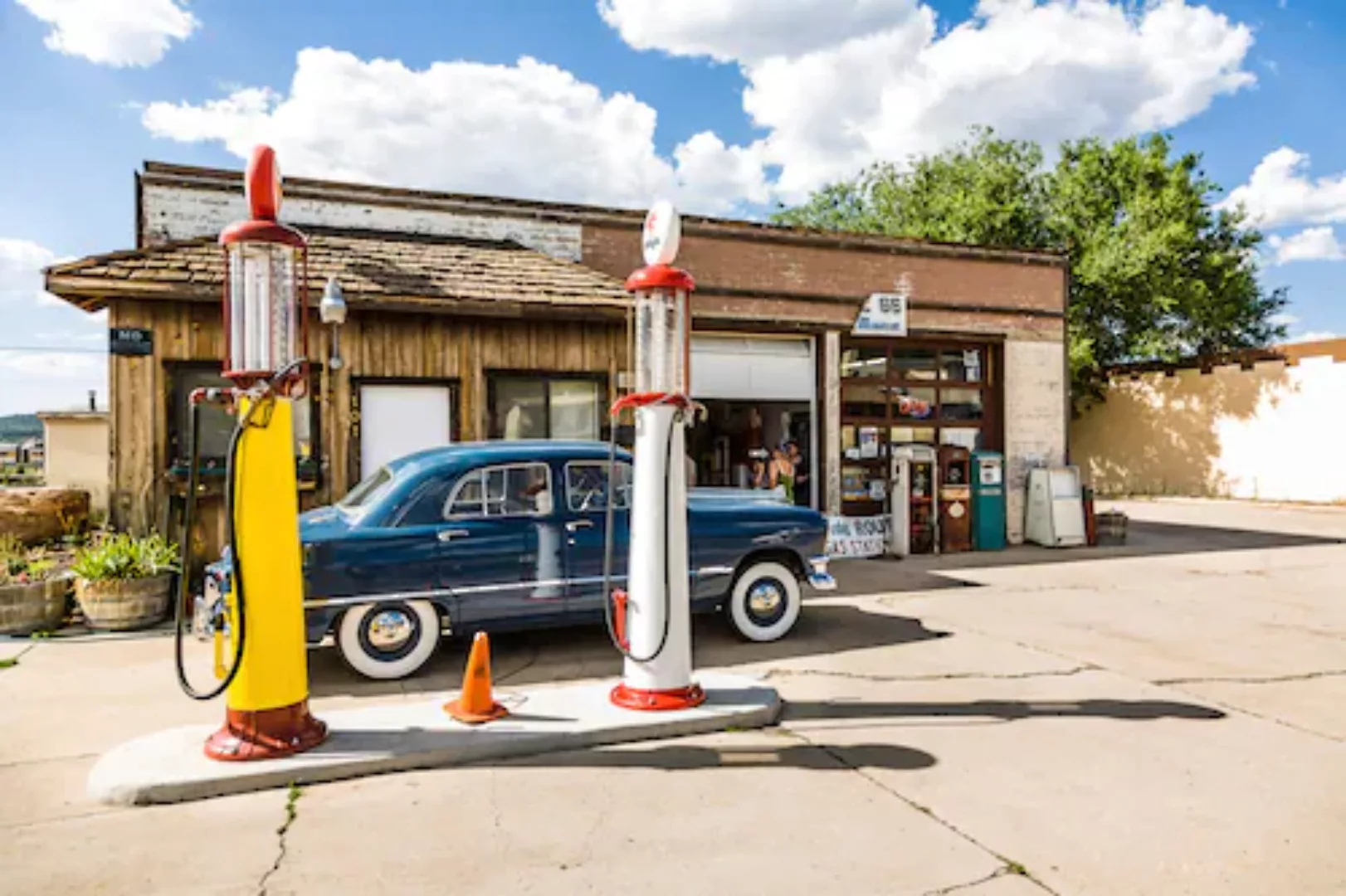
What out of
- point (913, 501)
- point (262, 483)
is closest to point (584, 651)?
point (262, 483)

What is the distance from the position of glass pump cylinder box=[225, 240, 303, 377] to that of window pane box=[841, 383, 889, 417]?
396 inches

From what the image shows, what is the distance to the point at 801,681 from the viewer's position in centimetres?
635

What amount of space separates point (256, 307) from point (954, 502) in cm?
1100

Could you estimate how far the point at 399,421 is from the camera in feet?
32.6

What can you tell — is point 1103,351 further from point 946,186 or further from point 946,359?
point 946,359

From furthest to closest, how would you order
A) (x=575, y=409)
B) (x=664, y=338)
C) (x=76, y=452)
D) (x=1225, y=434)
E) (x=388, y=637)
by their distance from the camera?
(x=1225, y=434) < (x=76, y=452) < (x=575, y=409) < (x=388, y=637) < (x=664, y=338)

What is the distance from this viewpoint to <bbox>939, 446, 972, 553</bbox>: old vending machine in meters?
13.5

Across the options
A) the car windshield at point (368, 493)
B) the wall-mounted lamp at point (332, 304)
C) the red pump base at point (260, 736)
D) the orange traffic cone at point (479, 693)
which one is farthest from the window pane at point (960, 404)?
the red pump base at point (260, 736)

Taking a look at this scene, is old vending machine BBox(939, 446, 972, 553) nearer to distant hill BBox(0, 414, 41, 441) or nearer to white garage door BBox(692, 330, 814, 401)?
white garage door BBox(692, 330, 814, 401)

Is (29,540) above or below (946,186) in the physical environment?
below

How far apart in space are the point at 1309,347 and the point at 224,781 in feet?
84.5

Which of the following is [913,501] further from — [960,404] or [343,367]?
[343,367]

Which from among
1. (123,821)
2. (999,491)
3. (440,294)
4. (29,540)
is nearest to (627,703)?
(123,821)

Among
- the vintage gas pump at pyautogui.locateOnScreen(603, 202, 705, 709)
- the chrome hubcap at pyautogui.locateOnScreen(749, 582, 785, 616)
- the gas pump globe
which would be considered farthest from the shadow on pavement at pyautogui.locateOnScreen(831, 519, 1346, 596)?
the gas pump globe
